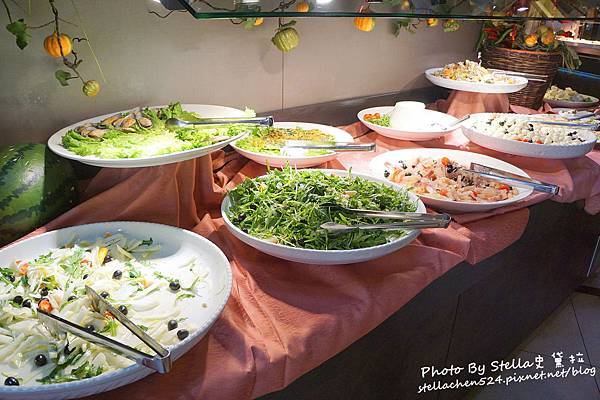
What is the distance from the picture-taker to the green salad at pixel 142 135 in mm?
1135

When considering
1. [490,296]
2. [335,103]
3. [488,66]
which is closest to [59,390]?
[490,296]

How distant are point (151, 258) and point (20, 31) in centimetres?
63

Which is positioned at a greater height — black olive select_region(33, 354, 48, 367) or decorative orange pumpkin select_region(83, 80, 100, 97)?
decorative orange pumpkin select_region(83, 80, 100, 97)

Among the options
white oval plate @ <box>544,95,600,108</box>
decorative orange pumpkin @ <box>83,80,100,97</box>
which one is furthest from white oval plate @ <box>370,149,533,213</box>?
white oval plate @ <box>544,95,600,108</box>

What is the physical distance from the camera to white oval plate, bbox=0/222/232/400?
69cm

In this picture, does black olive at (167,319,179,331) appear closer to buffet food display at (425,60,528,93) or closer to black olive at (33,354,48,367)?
black olive at (33,354,48,367)

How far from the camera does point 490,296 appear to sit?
5.27ft

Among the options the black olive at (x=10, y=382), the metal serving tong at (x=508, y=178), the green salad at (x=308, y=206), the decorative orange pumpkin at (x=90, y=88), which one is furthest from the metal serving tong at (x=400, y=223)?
the decorative orange pumpkin at (x=90, y=88)

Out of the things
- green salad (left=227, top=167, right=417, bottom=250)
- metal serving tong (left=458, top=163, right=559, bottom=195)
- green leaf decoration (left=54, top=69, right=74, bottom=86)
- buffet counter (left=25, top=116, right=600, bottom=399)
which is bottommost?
buffet counter (left=25, top=116, right=600, bottom=399)

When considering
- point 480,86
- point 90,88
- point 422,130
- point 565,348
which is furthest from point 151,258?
point 565,348

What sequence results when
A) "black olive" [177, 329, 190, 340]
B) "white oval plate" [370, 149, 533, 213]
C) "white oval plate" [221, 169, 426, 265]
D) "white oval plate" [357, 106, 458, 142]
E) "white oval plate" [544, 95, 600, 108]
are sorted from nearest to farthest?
"black olive" [177, 329, 190, 340]
"white oval plate" [221, 169, 426, 265]
"white oval plate" [370, 149, 533, 213]
"white oval plate" [357, 106, 458, 142]
"white oval plate" [544, 95, 600, 108]

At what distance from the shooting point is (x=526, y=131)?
6.03ft

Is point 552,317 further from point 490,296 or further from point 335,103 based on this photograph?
point 335,103

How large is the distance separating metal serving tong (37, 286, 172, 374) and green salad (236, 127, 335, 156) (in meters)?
0.81
